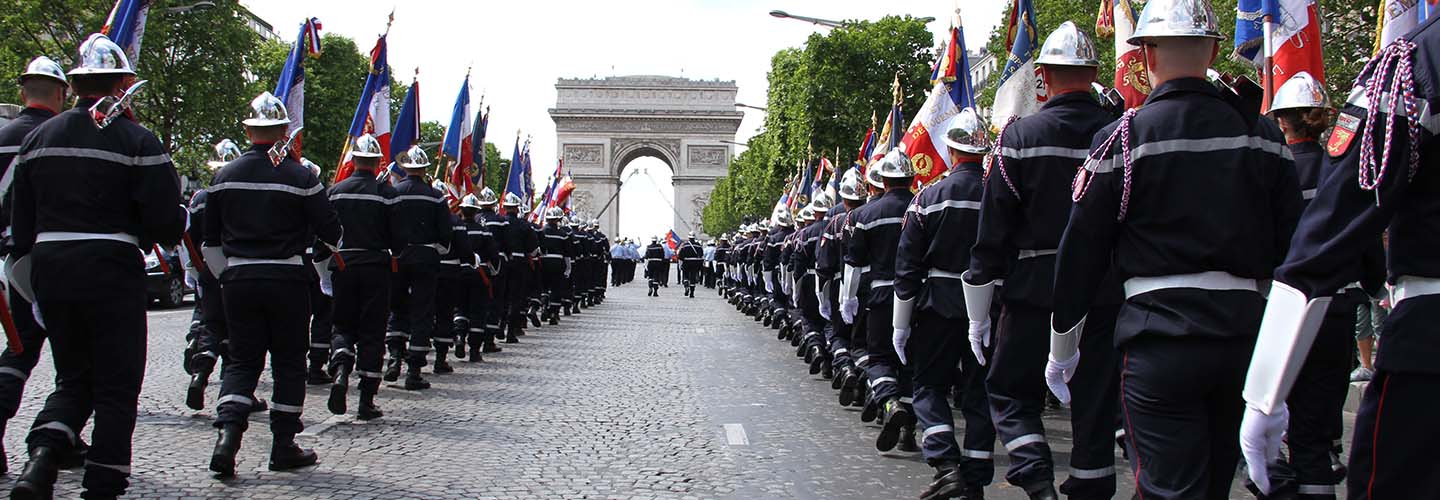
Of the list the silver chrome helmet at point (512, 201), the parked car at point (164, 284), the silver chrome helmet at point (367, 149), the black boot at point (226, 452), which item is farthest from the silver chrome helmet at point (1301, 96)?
the parked car at point (164, 284)

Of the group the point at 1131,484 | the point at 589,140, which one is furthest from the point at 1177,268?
the point at 589,140

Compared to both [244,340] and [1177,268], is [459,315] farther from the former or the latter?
[1177,268]

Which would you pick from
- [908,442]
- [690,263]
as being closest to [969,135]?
[908,442]

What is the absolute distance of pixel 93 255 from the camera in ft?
18.3

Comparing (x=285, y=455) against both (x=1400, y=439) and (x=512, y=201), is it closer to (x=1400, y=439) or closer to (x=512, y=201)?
(x=1400, y=439)

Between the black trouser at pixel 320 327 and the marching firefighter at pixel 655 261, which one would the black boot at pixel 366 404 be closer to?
the black trouser at pixel 320 327

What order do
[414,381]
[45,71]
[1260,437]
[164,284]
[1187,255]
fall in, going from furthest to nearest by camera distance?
[164,284], [414,381], [45,71], [1187,255], [1260,437]

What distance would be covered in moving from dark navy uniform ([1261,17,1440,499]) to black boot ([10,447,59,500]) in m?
4.84

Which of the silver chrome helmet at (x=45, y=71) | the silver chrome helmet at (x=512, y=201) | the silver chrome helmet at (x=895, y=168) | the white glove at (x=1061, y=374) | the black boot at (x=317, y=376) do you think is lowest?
the black boot at (x=317, y=376)

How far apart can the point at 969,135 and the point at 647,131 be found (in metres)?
96.8

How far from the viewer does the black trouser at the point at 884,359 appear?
837cm

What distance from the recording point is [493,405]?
10250 mm

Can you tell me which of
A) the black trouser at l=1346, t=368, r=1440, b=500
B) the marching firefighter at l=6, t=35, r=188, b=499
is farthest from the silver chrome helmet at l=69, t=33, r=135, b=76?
the black trouser at l=1346, t=368, r=1440, b=500

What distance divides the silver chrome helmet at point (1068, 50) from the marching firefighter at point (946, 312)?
126 cm
